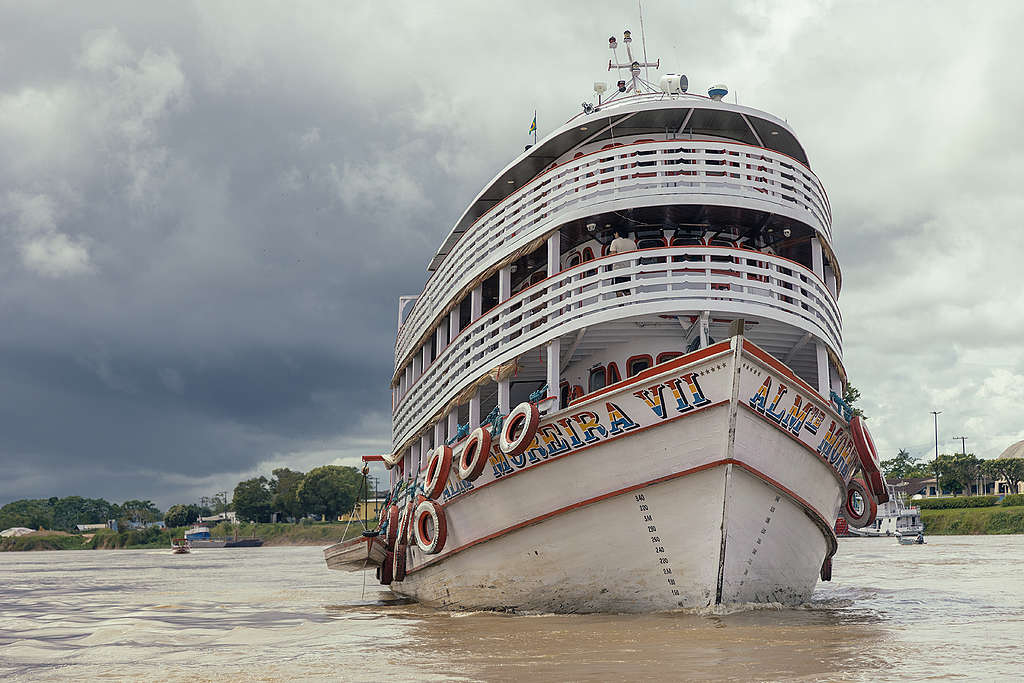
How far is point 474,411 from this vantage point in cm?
1634

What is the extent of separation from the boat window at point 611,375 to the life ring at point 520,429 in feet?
6.37

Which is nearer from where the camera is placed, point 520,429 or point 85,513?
point 520,429

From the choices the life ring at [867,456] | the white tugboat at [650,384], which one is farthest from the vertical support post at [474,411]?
the life ring at [867,456]

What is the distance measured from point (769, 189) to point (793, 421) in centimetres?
413

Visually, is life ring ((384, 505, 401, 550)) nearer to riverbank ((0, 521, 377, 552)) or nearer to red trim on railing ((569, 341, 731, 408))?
red trim on railing ((569, 341, 731, 408))

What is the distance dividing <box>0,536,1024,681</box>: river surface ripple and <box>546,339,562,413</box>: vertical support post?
338 centimetres

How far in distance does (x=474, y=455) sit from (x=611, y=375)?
8.86 feet

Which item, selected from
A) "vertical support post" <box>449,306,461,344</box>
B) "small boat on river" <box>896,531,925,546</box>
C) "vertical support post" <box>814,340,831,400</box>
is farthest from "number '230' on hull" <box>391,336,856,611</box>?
"small boat on river" <box>896,531,925,546</box>

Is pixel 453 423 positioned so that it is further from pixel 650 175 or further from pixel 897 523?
pixel 897 523

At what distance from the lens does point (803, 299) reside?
46.5 ft

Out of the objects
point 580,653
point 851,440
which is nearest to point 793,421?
point 851,440

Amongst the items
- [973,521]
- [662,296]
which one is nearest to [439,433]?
[662,296]

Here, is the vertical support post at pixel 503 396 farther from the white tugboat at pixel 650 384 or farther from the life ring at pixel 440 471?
the life ring at pixel 440 471

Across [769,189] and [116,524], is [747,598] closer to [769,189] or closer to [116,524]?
[769,189]
